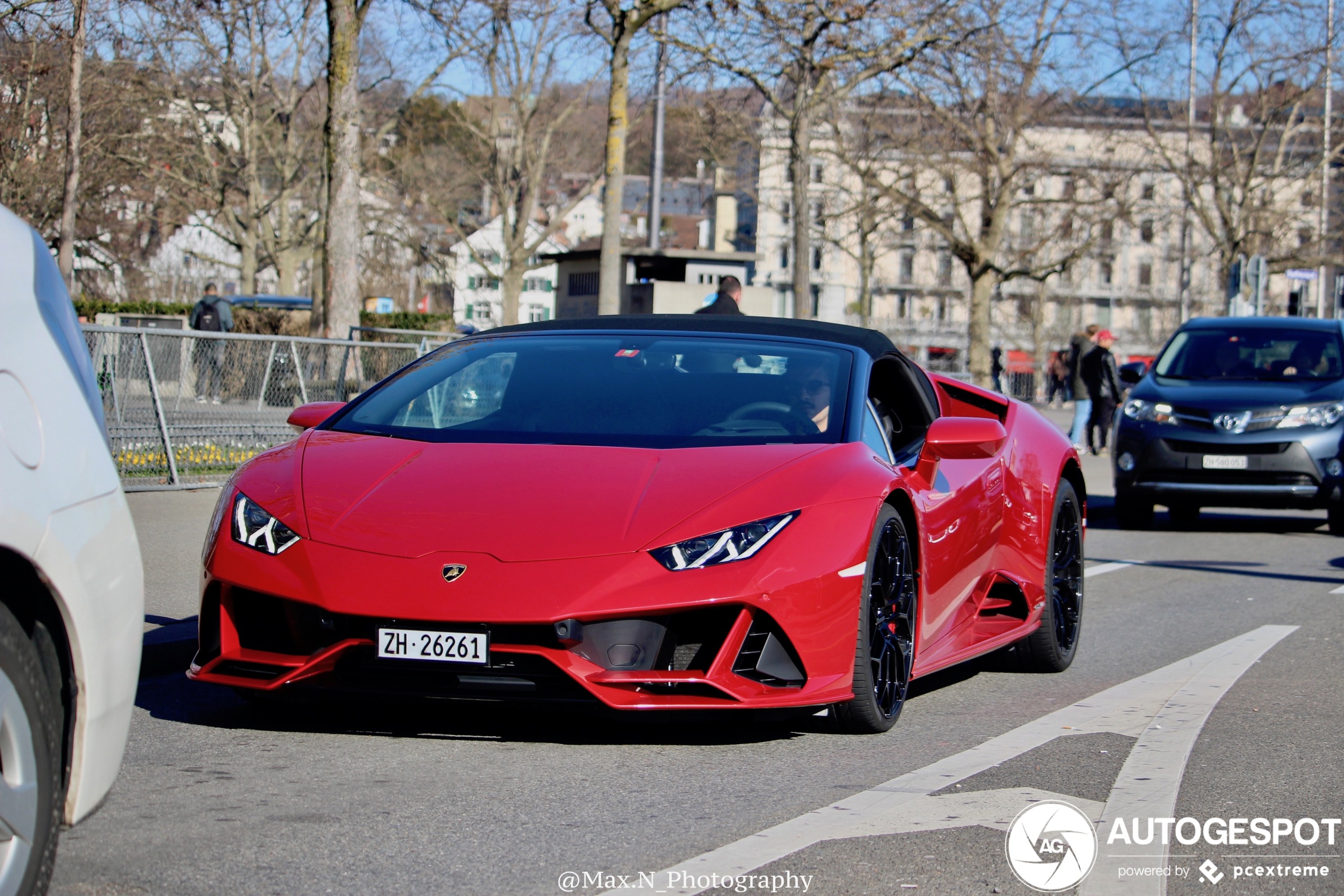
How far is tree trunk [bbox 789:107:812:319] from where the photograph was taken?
78.5 feet

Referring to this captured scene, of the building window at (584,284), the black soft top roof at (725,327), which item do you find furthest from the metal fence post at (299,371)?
the building window at (584,284)

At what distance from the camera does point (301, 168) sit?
1882 inches

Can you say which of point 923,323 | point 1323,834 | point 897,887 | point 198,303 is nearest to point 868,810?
point 897,887

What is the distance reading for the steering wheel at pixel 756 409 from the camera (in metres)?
5.76

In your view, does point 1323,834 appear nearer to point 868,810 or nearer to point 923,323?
point 868,810

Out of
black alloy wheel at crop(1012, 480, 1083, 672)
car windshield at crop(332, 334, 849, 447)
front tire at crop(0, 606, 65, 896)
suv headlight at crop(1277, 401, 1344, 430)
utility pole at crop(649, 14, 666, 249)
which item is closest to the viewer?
front tire at crop(0, 606, 65, 896)

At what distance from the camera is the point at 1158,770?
5.14 meters

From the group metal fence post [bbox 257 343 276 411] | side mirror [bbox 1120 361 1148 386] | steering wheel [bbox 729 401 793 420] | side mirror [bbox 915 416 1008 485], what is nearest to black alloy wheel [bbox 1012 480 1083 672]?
side mirror [bbox 915 416 1008 485]

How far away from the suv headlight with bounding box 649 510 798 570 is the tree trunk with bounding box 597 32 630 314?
1473 cm

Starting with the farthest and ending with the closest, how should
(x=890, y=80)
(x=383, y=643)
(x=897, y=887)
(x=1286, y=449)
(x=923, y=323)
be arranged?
(x=923, y=323)
(x=890, y=80)
(x=1286, y=449)
(x=383, y=643)
(x=897, y=887)

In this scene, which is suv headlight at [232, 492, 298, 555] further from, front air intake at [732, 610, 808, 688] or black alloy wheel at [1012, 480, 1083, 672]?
black alloy wheel at [1012, 480, 1083, 672]

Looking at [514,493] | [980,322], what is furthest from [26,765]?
[980,322]

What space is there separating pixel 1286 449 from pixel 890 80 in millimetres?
16466

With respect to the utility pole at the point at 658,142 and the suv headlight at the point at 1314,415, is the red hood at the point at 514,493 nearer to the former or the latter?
the suv headlight at the point at 1314,415
